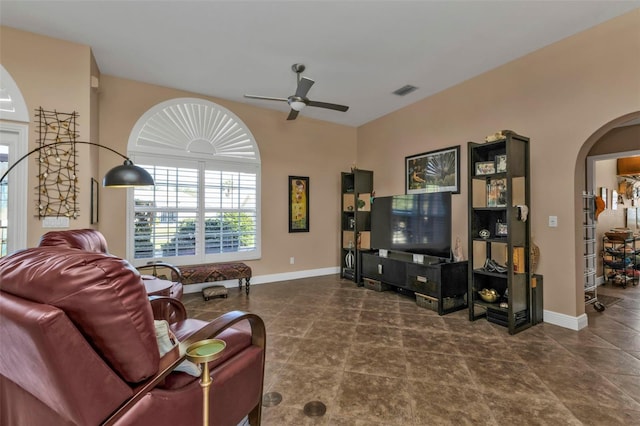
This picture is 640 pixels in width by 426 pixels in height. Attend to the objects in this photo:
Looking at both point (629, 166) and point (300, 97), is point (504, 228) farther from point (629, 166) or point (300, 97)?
point (629, 166)

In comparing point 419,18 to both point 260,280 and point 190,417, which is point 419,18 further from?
point 260,280

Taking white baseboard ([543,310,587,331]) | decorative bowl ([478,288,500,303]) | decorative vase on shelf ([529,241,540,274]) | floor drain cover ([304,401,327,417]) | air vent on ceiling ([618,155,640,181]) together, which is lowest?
floor drain cover ([304,401,327,417])

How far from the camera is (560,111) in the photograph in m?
3.16

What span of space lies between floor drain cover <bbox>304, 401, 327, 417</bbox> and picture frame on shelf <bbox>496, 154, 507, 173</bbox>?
113 inches

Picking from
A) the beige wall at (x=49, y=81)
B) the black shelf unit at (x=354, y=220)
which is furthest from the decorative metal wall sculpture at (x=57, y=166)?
the black shelf unit at (x=354, y=220)

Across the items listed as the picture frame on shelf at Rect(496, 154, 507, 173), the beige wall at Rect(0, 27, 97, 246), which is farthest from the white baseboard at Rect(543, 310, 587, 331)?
the beige wall at Rect(0, 27, 97, 246)

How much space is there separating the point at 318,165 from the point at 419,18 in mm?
3268

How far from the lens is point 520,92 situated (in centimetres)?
349

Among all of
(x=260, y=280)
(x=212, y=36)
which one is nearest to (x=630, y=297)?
(x=260, y=280)

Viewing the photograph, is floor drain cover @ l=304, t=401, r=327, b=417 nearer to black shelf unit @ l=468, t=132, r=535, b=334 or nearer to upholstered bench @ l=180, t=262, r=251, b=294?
black shelf unit @ l=468, t=132, r=535, b=334

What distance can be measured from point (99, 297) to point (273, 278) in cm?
440

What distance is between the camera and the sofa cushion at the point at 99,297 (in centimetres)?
95

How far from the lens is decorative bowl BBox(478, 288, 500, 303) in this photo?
330 centimetres

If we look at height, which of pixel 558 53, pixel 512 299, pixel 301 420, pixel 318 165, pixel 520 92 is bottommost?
pixel 301 420
